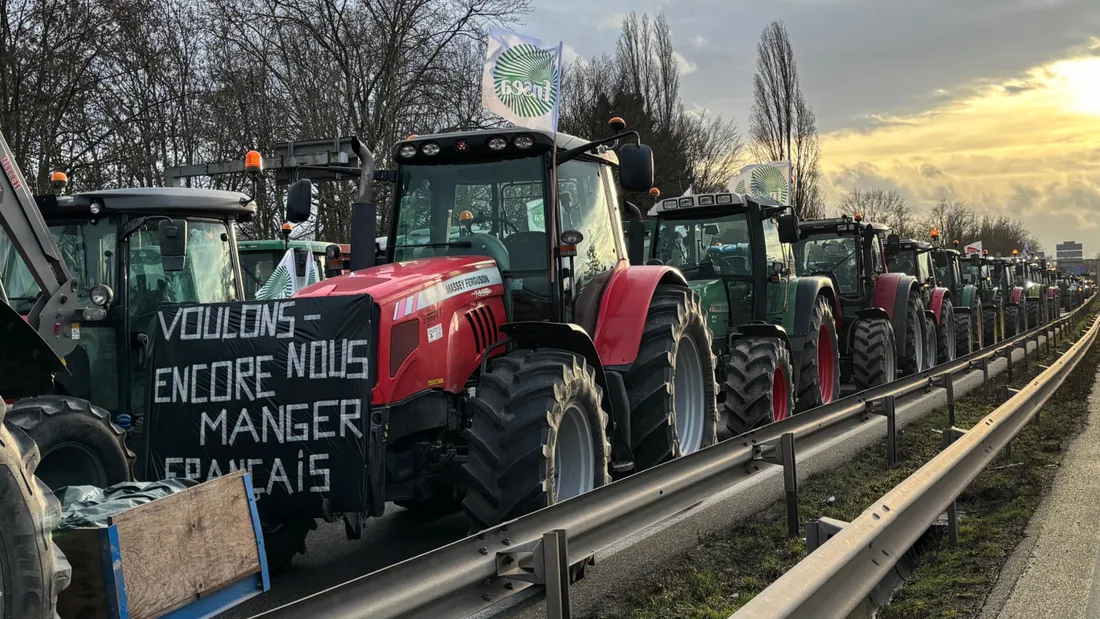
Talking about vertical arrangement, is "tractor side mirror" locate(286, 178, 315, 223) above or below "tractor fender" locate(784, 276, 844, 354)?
above

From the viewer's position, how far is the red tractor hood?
5.27 m

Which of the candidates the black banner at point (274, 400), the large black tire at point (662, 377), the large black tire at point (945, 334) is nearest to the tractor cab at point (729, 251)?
the large black tire at point (662, 377)

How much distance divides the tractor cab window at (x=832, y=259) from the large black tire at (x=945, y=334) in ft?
14.1

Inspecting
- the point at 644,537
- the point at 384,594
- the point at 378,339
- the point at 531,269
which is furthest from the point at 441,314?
the point at 384,594

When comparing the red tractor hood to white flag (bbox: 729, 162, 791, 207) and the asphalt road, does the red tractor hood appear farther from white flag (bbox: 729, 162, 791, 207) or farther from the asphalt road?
white flag (bbox: 729, 162, 791, 207)

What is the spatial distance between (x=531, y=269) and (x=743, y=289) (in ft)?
17.7

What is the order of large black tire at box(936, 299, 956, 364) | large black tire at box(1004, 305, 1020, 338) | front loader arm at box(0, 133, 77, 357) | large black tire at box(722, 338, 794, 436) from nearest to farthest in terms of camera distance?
1. front loader arm at box(0, 133, 77, 357)
2. large black tire at box(722, 338, 794, 436)
3. large black tire at box(936, 299, 956, 364)
4. large black tire at box(1004, 305, 1020, 338)

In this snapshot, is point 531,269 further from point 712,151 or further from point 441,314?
point 712,151

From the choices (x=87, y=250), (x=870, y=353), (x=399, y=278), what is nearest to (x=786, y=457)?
(x=399, y=278)

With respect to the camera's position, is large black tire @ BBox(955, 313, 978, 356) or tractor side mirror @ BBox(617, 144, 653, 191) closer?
tractor side mirror @ BBox(617, 144, 653, 191)

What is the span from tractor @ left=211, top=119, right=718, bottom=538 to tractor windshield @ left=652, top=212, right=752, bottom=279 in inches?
145

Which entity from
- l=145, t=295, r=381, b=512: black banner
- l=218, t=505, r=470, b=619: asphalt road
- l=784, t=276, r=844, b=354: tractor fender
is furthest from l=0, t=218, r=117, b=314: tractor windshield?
l=784, t=276, r=844, b=354: tractor fender

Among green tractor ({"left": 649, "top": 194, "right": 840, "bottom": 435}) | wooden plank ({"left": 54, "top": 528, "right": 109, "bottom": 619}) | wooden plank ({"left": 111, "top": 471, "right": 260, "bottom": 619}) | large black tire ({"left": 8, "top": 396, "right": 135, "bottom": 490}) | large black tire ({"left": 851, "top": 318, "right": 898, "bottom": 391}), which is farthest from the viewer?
large black tire ({"left": 851, "top": 318, "right": 898, "bottom": 391})

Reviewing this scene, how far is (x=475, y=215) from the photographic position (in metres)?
6.32
